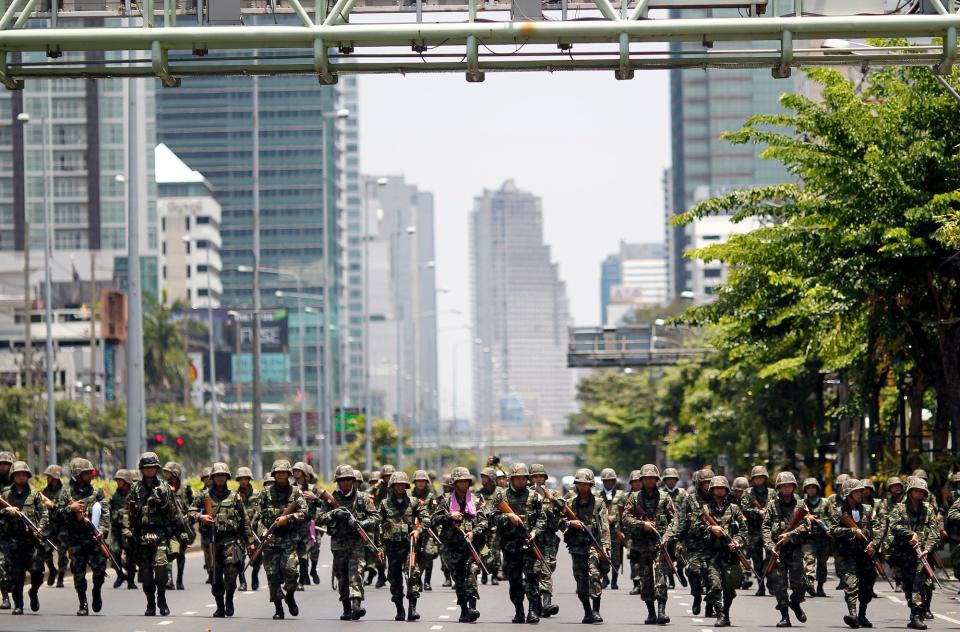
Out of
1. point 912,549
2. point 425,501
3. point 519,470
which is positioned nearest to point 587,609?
point 519,470

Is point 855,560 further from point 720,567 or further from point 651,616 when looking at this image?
point 651,616

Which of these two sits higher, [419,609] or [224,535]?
[224,535]

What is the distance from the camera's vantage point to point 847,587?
20422 millimetres

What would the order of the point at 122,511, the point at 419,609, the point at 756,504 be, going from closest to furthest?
the point at 122,511 → the point at 419,609 → the point at 756,504

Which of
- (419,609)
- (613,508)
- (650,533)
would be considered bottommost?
(419,609)

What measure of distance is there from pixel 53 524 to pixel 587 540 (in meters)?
6.52

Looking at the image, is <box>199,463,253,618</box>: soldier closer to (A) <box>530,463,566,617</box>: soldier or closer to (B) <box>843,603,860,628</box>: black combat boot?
(A) <box>530,463,566,617</box>: soldier

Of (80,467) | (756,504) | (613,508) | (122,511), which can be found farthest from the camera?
(613,508)

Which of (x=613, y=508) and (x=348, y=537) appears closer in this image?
(x=348, y=537)

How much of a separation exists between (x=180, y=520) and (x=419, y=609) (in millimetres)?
3459

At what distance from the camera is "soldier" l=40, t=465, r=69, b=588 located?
2161 centimetres

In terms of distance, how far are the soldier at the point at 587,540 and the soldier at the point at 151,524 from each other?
15.0ft

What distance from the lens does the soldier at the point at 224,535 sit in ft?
68.3

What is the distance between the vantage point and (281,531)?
20.4 m
